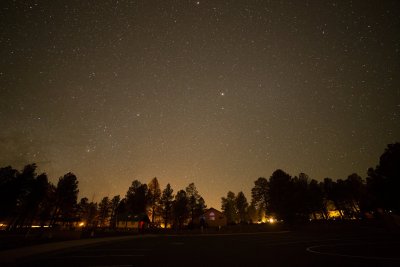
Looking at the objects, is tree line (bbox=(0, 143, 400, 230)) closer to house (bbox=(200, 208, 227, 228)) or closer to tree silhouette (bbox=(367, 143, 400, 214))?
tree silhouette (bbox=(367, 143, 400, 214))

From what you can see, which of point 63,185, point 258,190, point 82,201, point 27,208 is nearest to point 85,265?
point 27,208

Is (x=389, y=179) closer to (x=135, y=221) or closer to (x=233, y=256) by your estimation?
(x=233, y=256)

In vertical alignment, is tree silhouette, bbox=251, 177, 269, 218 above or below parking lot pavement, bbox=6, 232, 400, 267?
above

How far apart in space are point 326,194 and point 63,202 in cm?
9031

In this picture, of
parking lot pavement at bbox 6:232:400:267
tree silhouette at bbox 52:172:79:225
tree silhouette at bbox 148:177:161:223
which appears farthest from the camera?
tree silhouette at bbox 148:177:161:223

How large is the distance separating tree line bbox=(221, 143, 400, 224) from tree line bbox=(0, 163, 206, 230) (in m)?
25.2

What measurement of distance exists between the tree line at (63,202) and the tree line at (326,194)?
25.2 meters

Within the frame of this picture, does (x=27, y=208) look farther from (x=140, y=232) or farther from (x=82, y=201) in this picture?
(x=82, y=201)

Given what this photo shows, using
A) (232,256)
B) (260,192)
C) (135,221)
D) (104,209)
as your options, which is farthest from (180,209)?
(104,209)

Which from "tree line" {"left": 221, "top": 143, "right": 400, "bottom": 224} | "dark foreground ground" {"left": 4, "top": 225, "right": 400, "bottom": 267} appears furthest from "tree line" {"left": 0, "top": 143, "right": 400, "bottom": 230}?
"dark foreground ground" {"left": 4, "top": 225, "right": 400, "bottom": 267}

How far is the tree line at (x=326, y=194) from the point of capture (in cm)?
3934

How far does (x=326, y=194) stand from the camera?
85.6 metres

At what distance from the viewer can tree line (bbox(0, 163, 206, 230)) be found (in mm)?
51044

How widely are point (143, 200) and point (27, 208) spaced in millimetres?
37093
